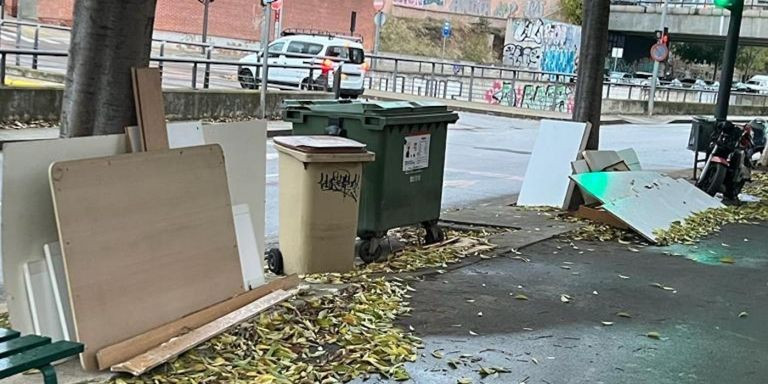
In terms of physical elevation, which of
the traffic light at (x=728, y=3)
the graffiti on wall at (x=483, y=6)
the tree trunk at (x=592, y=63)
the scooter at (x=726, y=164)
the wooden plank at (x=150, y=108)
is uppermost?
the graffiti on wall at (x=483, y=6)

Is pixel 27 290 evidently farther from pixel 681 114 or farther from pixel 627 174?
pixel 681 114

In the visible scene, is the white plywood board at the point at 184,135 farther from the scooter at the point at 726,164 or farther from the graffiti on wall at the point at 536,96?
the graffiti on wall at the point at 536,96

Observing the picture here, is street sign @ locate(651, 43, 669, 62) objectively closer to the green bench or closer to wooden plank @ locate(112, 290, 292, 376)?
wooden plank @ locate(112, 290, 292, 376)

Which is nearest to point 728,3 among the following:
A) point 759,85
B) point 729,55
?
point 729,55

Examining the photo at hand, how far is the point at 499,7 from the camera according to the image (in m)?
67.6

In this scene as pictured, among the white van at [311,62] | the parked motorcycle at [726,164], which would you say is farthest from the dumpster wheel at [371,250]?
the white van at [311,62]

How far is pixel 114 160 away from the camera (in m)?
4.40

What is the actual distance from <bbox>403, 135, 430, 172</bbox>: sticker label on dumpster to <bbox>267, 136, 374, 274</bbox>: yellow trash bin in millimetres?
760

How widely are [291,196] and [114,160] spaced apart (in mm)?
2203

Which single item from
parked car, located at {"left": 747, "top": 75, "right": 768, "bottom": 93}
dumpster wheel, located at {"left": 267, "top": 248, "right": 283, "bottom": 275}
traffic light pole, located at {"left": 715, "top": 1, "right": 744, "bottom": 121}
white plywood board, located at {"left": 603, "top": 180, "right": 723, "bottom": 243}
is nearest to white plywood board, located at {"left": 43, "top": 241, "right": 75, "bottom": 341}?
dumpster wheel, located at {"left": 267, "top": 248, "right": 283, "bottom": 275}

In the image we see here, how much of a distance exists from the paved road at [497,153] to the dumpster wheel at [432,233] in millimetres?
1471

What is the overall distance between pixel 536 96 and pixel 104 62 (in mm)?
30695

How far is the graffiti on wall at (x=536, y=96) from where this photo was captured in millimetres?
34219

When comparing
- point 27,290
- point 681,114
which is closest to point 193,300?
point 27,290
